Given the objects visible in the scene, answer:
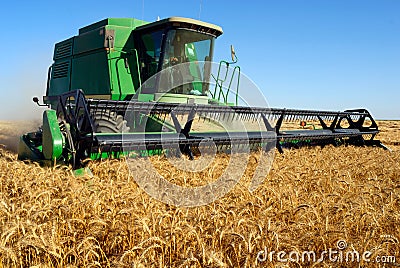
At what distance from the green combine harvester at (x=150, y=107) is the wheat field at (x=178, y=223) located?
0.44 meters

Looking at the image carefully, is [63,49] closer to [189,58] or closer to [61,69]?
[61,69]

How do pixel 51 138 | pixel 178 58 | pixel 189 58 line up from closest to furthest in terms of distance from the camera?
pixel 51 138, pixel 178 58, pixel 189 58

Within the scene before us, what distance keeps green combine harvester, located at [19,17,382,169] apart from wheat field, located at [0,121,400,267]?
17.5 inches

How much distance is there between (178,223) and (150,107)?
2.65 m

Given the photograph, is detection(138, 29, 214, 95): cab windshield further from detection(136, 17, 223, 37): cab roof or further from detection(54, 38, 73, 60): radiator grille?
detection(54, 38, 73, 60): radiator grille

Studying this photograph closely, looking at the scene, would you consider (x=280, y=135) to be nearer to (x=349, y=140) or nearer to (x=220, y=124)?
(x=220, y=124)

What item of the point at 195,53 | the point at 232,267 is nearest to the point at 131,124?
the point at 195,53

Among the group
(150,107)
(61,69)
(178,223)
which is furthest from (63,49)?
(178,223)

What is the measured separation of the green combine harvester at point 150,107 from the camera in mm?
4102

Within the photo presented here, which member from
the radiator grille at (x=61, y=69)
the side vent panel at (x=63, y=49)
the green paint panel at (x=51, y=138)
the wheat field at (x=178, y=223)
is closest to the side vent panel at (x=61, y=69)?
the radiator grille at (x=61, y=69)

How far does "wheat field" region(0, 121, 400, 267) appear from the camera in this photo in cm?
183

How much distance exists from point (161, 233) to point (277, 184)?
1778 millimetres

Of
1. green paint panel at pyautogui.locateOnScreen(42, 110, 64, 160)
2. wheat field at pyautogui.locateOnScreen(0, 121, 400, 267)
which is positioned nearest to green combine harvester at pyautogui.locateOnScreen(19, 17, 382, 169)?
green paint panel at pyautogui.locateOnScreen(42, 110, 64, 160)

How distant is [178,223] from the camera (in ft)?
7.24
